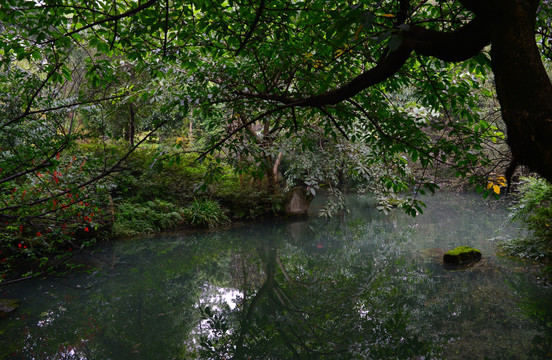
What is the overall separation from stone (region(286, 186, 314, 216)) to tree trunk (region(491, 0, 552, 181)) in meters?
10.5

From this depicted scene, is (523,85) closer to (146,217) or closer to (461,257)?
(461,257)

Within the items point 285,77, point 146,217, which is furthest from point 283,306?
point 146,217

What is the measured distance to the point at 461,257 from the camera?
604 centimetres

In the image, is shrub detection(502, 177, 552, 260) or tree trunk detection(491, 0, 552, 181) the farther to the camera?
shrub detection(502, 177, 552, 260)

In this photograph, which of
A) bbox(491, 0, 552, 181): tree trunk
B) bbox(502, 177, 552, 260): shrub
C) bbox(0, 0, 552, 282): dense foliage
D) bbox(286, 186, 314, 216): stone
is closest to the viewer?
bbox(491, 0, 552, 181): tree trunk

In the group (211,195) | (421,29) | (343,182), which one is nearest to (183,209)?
(211,195)

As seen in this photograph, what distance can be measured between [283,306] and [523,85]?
3983 millimetres

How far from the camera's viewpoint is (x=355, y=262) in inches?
254

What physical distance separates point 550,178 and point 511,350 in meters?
3.19

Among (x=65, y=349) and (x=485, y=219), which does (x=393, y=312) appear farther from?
(x=485, y=219)

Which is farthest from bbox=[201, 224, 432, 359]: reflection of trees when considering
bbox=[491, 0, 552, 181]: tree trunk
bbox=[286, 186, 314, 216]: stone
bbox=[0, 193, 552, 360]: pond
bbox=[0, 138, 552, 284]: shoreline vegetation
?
bbox=[286, 186, 314, 216]: stone

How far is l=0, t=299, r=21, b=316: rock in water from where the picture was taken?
4.04 meters

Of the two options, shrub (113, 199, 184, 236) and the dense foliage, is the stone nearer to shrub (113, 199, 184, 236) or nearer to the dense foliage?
shrub (113, 199, 184, 236)

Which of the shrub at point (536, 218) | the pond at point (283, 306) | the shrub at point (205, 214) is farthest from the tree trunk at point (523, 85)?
the shrub at point (205, 214)
